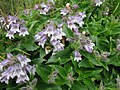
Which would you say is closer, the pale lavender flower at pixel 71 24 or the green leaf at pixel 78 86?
the green leaf at pixel 78 86

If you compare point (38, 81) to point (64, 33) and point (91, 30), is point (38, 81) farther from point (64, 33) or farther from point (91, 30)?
point (91, 30)


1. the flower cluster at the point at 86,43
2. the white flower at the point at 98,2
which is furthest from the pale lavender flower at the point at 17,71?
the white flower at the point at 98,2

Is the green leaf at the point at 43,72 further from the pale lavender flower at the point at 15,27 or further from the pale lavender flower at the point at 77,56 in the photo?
the pale lavender flower at the point at 15,27

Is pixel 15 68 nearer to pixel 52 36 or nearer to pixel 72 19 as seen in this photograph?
pixel 52 36

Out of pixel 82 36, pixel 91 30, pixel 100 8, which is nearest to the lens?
pixel 82 36

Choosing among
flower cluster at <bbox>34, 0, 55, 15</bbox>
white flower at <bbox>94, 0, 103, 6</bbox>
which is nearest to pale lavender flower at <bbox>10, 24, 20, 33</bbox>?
flower cluster at <bbox>34, 0, 55, 15</bbox>

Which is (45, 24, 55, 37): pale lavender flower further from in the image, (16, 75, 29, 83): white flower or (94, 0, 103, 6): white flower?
(94, 0, 103, 6): white flower

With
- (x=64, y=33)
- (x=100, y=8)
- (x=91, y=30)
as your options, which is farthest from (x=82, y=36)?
(x=100, y=8)
